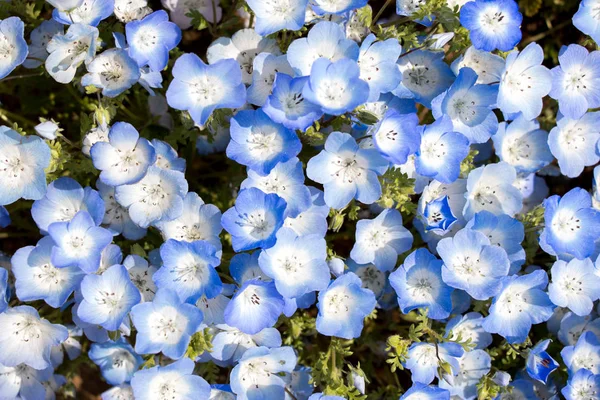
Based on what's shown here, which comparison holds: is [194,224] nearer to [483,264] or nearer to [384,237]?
[384,237]

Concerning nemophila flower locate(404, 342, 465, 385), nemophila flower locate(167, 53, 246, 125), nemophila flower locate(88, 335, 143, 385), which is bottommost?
nemophila flower locate(88, 335, 143, 385)

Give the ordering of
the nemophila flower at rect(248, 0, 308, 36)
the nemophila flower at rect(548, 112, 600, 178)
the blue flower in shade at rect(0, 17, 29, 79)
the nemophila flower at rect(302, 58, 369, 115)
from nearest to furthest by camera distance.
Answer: the nemophila flower at rect(302, 58, 369, 115) → the nemophila flower at rect(248, 0, 308, 36) → the blue flower in shade at rect(0, 17, 29, 79) → the nemophila flower at rect(548, 112, 600, 178)

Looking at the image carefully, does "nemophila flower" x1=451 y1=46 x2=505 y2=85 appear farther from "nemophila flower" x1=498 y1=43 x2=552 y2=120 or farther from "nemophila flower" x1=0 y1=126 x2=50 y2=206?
"nemophila flower" x1=0 y1=126 x2=50 y2=206

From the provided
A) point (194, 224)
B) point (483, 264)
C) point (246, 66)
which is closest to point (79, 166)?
point (194, 224)

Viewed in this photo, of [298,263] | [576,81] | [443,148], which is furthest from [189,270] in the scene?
[576,81]

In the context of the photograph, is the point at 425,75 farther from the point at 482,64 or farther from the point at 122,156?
the point at 122,156

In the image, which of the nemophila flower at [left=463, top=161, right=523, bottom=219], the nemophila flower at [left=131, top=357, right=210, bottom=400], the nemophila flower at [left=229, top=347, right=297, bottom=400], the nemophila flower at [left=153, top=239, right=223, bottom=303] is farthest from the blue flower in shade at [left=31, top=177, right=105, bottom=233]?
the nemophila flower at [left=463, top=161, right=523, bottom=219]
